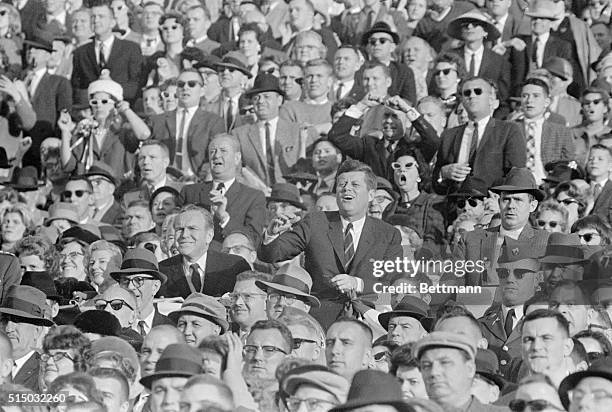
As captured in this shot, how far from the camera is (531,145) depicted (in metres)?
18.2

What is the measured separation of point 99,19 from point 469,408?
988cm

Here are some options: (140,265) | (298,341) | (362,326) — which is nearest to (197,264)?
(140,265)

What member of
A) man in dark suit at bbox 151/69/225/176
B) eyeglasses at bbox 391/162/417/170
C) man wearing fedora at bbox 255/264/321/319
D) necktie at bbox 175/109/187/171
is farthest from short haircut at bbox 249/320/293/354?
necktie at bbox 175/109/187/171

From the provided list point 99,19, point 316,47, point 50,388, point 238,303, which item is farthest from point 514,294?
point 99,19

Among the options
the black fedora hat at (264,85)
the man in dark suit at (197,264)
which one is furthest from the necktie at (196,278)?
the black fedora hat at (264,85)

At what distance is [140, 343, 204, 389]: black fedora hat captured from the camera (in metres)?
13.2

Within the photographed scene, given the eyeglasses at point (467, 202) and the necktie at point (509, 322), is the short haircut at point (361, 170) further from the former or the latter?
the necktie at point (509, 322)

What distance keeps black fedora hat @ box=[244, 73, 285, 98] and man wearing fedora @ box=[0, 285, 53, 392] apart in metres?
4.14

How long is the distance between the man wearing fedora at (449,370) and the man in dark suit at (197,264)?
297 cm

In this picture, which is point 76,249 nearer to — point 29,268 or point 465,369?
point 29,268

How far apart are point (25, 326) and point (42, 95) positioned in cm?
→ 610

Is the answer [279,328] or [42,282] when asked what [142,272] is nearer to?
[42,282]

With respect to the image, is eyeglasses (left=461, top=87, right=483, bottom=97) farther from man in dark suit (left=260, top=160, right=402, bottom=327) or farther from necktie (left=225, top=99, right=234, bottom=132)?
man in dark suit (left=260, top=160, right=402, bottom=327)

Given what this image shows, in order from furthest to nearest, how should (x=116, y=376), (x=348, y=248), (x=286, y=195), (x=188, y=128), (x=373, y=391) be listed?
1. (x=188, y=128)
2. (x=286, y=195)
3. (x=348, y=248)
4. (x=116, y=376)
5. (x=373, y=391)
